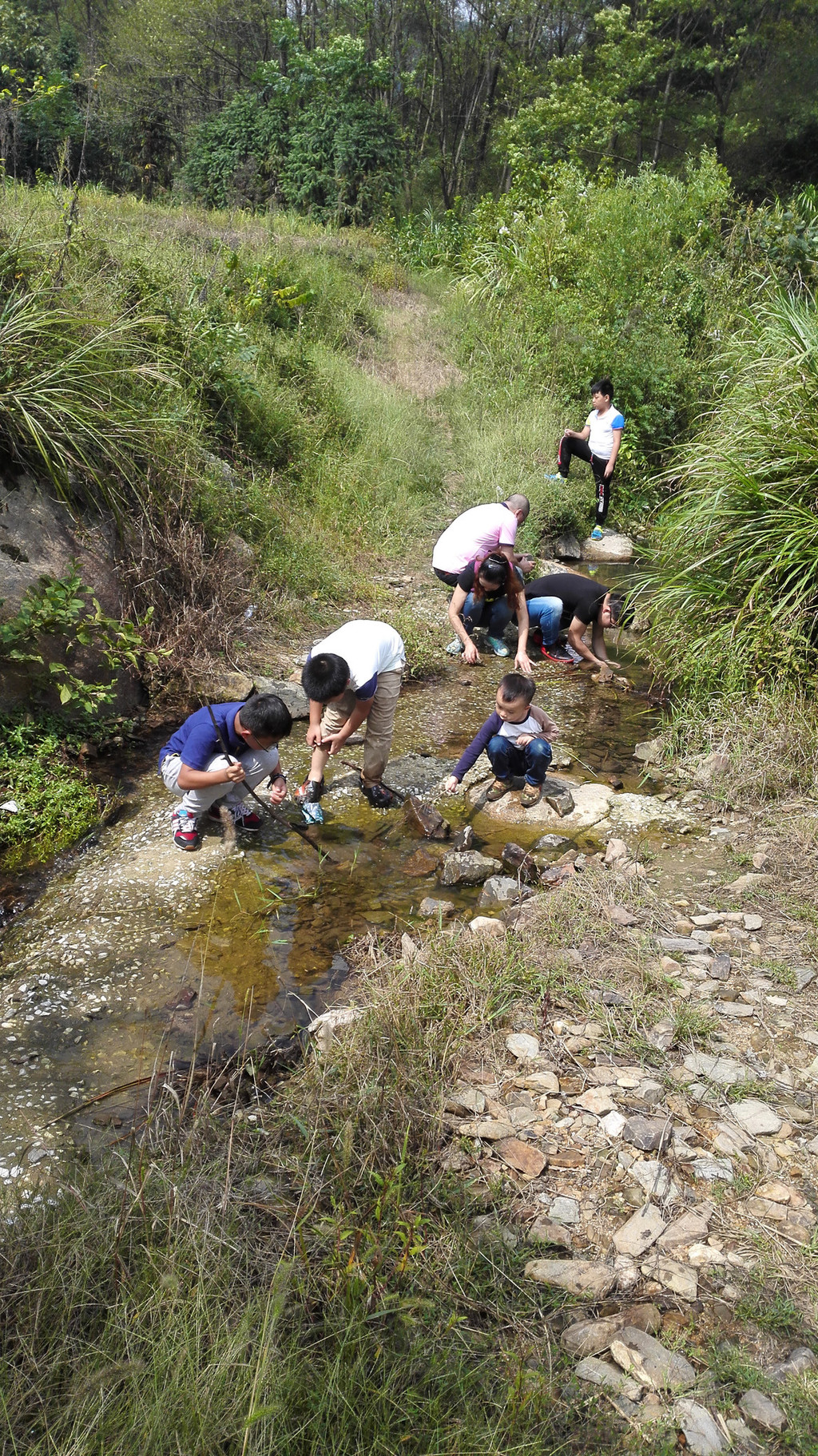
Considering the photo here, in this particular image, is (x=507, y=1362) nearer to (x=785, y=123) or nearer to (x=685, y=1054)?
(x=685, y=1054)

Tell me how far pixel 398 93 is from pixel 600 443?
21804 mm

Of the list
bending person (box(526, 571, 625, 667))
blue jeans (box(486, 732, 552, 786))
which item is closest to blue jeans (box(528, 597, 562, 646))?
bending person (box(526, 571, 625, 667))

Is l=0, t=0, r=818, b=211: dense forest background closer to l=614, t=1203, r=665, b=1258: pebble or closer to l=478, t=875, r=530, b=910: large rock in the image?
l=478, t=875, r=530, b=910: large rock

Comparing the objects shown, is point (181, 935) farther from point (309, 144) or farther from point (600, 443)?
point (309, 144)

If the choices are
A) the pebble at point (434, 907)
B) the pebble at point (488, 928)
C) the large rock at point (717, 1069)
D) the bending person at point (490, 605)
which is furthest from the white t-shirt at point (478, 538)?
the large rock at point (717, 1069)

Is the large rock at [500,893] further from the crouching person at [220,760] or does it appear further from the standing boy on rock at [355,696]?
the crouching person at [220,760]

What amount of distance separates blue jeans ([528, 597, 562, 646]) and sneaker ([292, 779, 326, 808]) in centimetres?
276

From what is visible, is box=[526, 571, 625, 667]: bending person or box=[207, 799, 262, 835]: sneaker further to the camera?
box=[526, 571, 625, 667]: bending person

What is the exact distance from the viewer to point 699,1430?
2088 mm

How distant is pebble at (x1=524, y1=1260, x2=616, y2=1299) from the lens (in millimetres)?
2438

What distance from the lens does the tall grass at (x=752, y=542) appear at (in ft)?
17.9

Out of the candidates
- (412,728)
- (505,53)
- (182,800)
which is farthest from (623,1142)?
(505,53)

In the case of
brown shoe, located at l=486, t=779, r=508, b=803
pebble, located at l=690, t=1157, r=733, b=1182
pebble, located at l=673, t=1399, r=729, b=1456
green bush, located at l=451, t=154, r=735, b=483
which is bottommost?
brown shoe, located at l=486, t=779, r=508, b=803

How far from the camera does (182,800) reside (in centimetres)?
510
